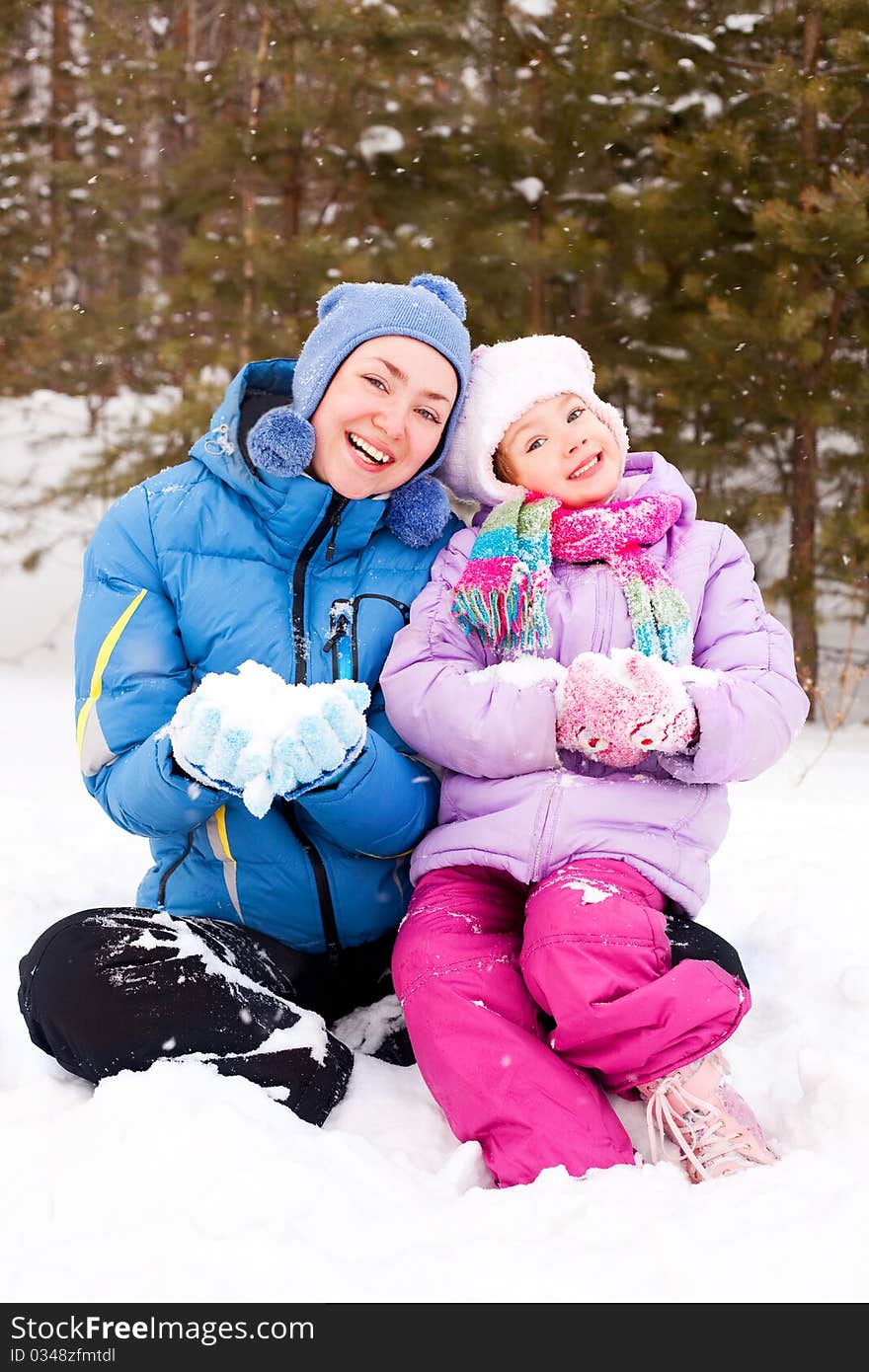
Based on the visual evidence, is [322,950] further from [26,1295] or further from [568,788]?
[26,1295]

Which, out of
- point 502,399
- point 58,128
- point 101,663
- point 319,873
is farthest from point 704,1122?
point 58,128

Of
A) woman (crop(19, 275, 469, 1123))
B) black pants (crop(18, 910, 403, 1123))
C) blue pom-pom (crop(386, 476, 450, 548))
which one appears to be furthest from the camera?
blue pom-pom (crop(386, 476, 450, 548))

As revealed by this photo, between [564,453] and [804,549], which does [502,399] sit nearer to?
[564,453]

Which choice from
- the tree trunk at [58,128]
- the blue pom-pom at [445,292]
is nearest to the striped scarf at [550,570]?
the blue pom-pom at [445,292]

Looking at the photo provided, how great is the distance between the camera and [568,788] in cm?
214

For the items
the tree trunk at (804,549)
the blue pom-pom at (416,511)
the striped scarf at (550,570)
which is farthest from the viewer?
the tree trunk at (804,549)

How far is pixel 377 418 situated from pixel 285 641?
503 mm

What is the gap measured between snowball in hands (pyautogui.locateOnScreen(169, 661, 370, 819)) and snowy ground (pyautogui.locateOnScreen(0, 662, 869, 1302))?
510mm

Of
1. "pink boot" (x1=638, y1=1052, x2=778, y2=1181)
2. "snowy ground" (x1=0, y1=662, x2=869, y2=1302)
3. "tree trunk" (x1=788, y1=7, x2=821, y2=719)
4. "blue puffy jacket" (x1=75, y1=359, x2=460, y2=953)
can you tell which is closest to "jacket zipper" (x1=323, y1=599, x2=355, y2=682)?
"blue puffy jacket" (x1=75, y1=359, x2=460, y2=953)

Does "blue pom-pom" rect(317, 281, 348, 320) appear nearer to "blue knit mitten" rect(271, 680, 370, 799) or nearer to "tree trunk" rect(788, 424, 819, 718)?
"blue knit mitten" rect(271, 680, 370, 799)

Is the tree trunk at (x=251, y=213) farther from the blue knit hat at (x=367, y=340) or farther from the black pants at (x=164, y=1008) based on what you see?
the black pants at (x=164, y=1008)

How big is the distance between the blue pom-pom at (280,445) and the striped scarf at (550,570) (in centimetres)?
40

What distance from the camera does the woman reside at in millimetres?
2092

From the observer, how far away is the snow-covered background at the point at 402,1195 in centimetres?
140
